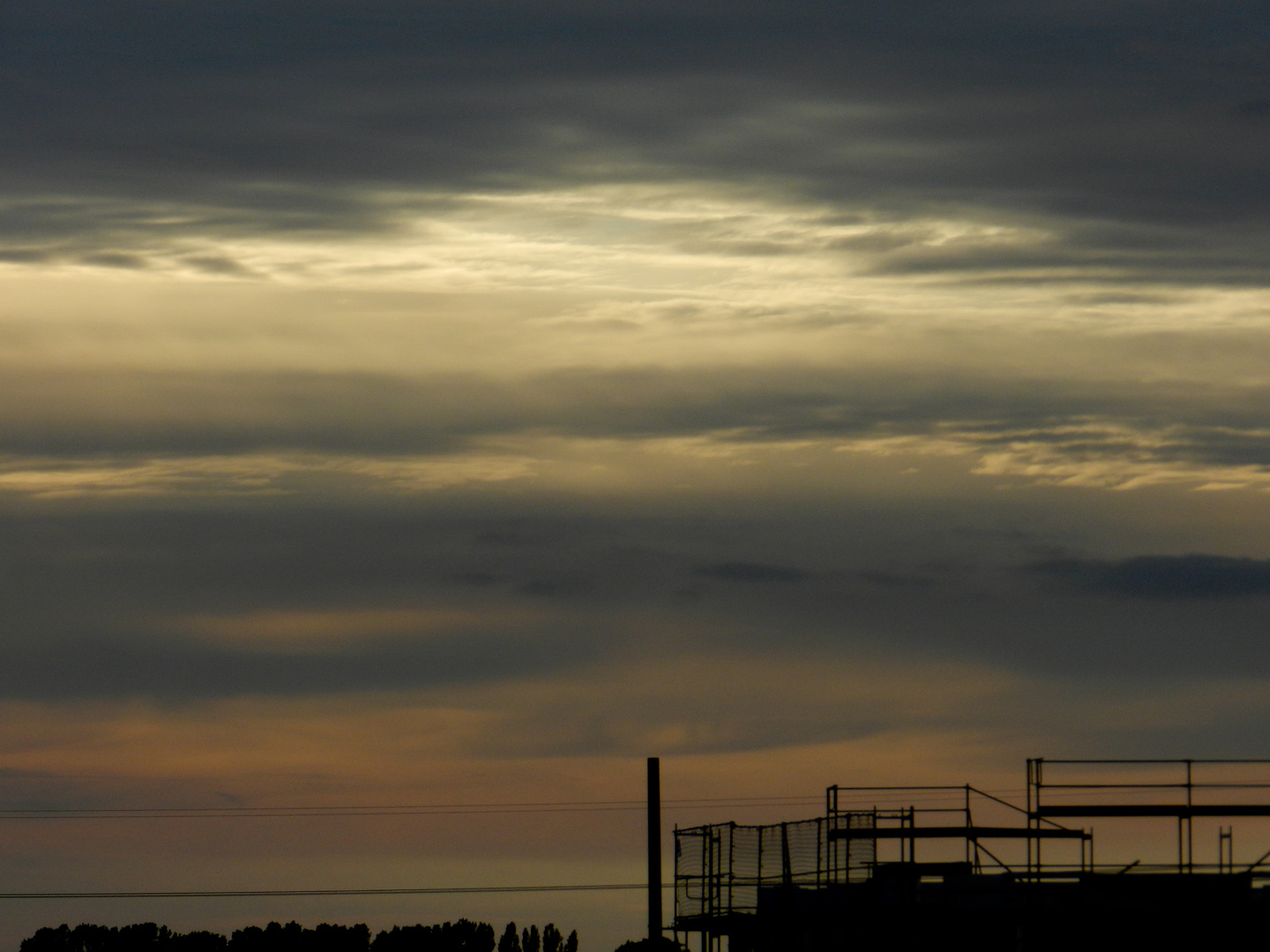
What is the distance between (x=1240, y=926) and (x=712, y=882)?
50.4ft

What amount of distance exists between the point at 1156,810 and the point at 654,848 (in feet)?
99.6

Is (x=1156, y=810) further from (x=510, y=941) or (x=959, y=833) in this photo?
(x=510, y=941)

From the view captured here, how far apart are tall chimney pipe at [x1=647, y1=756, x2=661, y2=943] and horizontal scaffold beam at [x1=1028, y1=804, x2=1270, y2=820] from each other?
2832cm

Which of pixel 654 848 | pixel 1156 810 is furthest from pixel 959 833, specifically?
pixel 654 848

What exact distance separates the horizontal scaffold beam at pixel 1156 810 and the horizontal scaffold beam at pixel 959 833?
2.47 m

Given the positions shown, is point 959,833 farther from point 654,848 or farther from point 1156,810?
point 654,848

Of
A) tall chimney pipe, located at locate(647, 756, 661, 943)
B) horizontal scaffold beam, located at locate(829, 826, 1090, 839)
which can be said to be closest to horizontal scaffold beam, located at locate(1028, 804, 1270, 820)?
horizontal scaffold beam, located at locate(829, 826, 1090, 839)

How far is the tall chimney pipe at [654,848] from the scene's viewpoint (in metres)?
67.6

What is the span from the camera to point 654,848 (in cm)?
6919

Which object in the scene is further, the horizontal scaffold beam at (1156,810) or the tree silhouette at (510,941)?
the tree silhouette at (510,941)

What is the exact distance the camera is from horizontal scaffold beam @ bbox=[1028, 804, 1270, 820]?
39.7 m

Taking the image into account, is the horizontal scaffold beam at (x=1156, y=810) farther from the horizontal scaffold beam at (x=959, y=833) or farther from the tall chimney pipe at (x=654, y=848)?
the tall chimney pipe at (x=654, y=848)

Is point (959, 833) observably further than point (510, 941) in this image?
No

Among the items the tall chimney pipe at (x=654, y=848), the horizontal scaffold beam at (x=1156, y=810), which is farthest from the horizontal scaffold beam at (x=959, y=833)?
the tall chimney pipe at (x=654, y=848)
